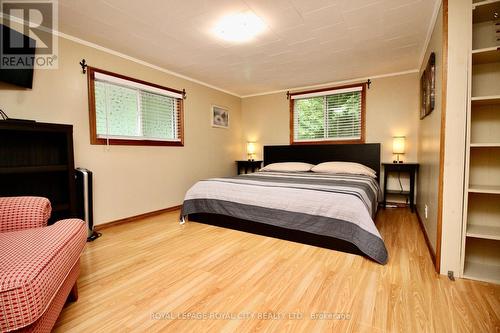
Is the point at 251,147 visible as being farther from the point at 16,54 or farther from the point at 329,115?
the point at 16,54

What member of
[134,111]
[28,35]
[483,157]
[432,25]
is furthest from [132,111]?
[483,157]

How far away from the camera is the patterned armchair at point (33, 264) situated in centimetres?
82

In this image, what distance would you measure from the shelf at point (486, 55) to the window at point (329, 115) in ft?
7.99

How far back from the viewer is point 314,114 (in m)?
4.55

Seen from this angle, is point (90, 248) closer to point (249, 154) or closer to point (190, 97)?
point (190, 97)

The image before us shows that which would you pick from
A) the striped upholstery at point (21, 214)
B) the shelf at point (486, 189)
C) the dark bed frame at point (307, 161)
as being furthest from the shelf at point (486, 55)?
the striped upholstery at point (21, 214)

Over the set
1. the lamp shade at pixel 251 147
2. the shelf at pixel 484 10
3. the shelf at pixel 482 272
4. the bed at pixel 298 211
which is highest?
the shelf at pixel 484 10

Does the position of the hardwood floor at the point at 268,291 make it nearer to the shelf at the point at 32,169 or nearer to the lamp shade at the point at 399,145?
the shelf at the point at 32,169

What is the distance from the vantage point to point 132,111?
327 centimetres

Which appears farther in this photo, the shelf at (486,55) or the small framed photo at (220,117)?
the small framed photo at (220,117)

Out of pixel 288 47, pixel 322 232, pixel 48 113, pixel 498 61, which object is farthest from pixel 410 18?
pixel 48 113

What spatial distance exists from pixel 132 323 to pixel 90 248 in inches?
53.4

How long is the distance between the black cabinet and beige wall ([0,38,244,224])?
10.9 inches

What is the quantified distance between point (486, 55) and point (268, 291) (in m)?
2.15
